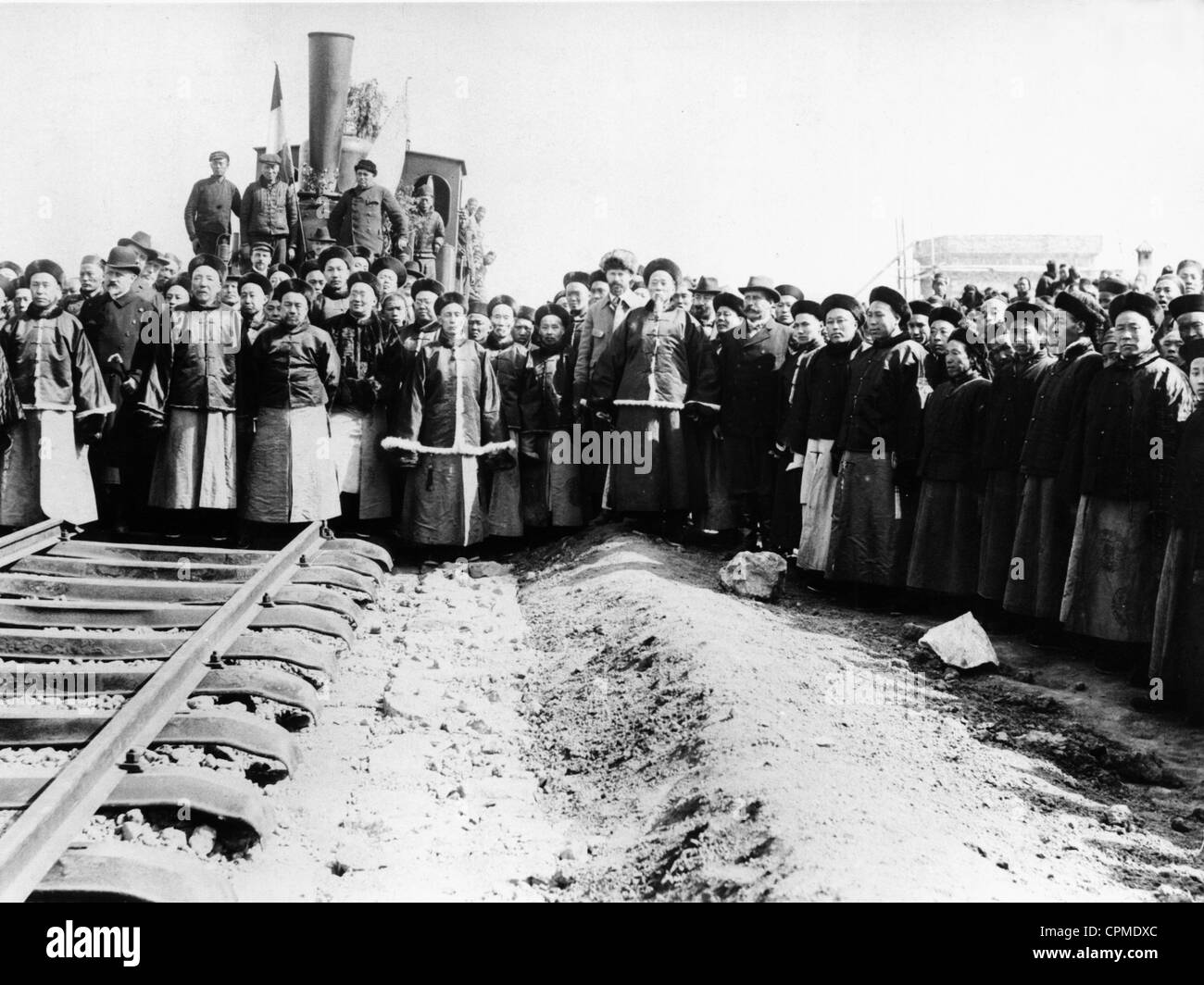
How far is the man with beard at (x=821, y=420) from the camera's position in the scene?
7.44m

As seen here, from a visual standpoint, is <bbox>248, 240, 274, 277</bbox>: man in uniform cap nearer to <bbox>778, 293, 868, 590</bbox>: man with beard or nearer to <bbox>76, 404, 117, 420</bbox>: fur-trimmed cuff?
<bbox>76, 404, 117, 420</bbox>: fur-trimmed cuff

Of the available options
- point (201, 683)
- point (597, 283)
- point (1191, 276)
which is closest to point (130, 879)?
point (201, 683)

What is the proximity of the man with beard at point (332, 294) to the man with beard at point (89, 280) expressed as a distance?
2.23 meters

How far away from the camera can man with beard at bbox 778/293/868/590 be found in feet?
24.4

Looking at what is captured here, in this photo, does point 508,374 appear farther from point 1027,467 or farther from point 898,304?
point 1027,467

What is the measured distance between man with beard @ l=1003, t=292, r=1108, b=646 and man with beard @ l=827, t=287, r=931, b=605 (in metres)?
0.90

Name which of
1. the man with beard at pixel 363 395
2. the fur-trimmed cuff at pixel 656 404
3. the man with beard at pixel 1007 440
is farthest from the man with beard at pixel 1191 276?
the man with beard at pixel 363 395

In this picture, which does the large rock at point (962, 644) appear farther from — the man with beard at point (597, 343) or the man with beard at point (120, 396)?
the man with beard at point (120, 396)

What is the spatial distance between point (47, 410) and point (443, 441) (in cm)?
274

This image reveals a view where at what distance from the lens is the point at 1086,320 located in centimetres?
629

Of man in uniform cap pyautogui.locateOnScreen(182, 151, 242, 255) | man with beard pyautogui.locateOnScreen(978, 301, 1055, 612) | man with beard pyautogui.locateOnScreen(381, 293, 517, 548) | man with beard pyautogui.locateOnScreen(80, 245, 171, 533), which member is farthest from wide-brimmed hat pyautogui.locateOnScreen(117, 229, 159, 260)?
man with beard pyautogui.locateOnScreen(978, 301, 1055, 612)

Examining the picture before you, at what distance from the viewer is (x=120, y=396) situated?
27.7 ft
